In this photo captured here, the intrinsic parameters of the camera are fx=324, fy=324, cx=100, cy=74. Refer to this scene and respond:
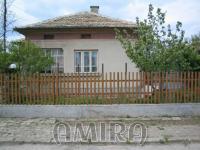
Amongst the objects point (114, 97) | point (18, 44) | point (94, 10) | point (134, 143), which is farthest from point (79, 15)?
point (134, 143)

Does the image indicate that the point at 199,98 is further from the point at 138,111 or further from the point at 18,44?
the point at 18,44

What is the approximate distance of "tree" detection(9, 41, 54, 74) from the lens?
1437 cm

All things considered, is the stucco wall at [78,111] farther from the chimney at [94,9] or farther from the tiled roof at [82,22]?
the chimney at [94,9]

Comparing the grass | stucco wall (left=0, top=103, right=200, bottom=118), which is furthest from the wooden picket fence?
stucco wall (left=0, top=103, right=200, bottom=118)

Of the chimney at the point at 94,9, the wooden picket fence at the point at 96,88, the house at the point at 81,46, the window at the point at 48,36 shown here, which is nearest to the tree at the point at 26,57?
the wooden picket fence at the point at 96,88

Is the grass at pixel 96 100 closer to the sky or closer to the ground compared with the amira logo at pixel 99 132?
closer to the sky

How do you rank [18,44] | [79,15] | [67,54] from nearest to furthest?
[18,44] < [67,54] < [79,15]

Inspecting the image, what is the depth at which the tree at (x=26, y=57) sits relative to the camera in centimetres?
1437

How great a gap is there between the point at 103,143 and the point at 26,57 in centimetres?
790

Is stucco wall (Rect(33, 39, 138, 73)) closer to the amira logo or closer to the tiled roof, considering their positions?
the tiled roof

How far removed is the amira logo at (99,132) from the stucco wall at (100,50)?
971 cm

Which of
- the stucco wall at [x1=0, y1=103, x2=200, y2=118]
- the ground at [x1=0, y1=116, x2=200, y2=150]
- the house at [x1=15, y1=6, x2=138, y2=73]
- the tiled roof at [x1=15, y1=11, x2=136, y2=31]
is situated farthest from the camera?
the house at [x1=15, y1=6, x2=138, y2=73]

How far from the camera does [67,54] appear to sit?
19.7m

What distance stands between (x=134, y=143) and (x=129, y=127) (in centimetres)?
165
